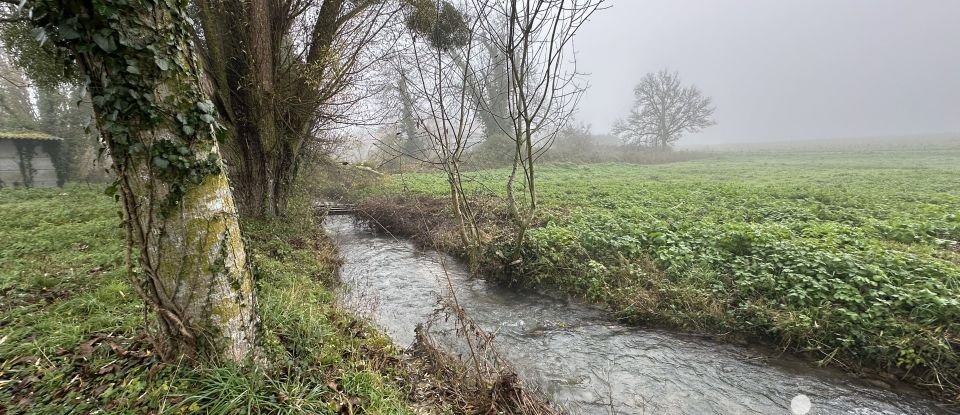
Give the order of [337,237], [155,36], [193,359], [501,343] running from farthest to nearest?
[337,237] < [501,343] < [193,359] < [155,36]

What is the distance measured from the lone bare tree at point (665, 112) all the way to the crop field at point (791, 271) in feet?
102

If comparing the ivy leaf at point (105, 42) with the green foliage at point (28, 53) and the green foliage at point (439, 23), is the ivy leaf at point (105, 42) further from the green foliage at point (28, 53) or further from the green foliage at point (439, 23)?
the green foliage at point (28, 53)

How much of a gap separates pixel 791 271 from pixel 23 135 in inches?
1085

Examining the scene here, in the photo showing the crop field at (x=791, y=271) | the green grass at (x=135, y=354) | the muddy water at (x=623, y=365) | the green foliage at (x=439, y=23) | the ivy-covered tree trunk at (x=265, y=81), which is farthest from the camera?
the green foliage at (x=439, y=23)

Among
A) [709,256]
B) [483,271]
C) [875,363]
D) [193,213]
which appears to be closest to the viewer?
[193,213]

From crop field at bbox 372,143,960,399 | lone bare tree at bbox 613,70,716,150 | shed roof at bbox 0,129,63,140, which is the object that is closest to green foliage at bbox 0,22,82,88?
crop field at bbox 372,143,960,399

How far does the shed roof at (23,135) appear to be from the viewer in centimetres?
1624

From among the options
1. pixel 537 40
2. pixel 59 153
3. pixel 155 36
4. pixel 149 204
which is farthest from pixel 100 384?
pixel 59 153

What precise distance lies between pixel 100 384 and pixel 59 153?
2387cm

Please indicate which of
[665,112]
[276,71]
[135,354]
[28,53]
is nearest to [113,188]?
[135,354]

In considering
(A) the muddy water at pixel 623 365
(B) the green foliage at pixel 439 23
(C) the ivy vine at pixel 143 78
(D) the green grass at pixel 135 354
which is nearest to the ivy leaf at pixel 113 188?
(C) the ivy vine at pixel 143 78

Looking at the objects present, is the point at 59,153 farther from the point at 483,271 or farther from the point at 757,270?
the point at 757,270

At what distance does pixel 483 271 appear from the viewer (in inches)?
316

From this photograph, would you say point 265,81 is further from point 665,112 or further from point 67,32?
point 665,112
